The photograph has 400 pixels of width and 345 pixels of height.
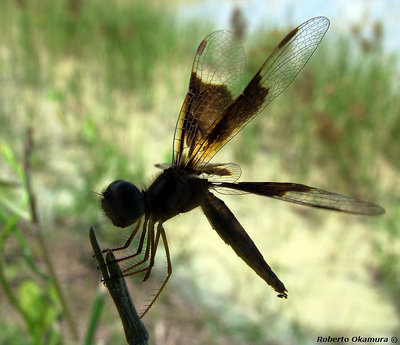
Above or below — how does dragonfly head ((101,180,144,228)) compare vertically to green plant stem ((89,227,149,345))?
above

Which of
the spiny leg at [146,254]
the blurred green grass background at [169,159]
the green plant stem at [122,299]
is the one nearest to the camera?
the green plant stem at [122,299]

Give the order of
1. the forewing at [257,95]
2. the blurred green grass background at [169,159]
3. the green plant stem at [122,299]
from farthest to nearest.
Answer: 1. the blurred green grass background at [169,159]
2. the forewing at [257,95]
3. the green plant stem at [122,299]

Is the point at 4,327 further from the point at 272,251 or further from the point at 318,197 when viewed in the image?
the point at 272,251

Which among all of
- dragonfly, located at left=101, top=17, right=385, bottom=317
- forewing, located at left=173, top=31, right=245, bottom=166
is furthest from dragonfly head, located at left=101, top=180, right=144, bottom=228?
forewing, located at left=173, top=31, right=245, bottom=166

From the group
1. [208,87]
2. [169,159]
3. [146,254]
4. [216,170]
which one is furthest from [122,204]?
[169,159]

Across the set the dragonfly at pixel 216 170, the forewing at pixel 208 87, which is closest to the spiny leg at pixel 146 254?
the dragonfly at pixel 216 170

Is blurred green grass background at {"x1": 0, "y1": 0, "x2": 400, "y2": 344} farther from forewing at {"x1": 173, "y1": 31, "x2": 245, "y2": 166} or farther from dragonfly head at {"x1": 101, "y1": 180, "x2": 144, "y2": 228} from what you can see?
forewing at {"x1": 173, "y1": 31, "x2": 245, "y2": 166}

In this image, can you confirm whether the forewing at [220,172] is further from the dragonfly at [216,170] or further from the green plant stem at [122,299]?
the green plant stem at [122,299]
